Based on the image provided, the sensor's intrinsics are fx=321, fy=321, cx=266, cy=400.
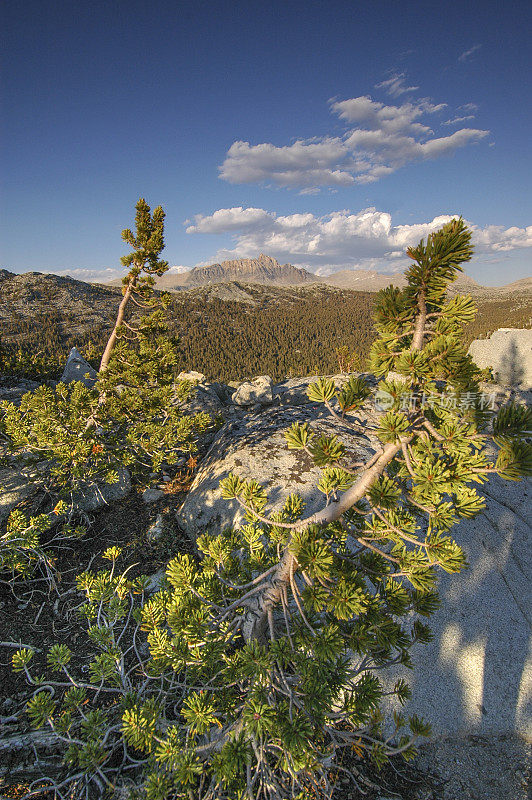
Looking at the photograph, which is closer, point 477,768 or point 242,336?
point 477,768

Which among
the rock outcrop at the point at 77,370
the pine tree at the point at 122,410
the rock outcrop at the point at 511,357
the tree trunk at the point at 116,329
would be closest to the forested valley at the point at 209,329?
the rock outcrop at the point at 77,370

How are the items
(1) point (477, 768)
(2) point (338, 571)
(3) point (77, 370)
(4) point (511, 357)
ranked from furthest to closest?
(3) point (77, 370) → (4) point (511, 357) → (1) point (477, 768) → (2) point (338, 571)

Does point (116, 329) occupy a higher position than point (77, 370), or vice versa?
point (116, 329)

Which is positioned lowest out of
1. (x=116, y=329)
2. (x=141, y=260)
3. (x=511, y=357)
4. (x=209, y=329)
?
(x=511, y=357)

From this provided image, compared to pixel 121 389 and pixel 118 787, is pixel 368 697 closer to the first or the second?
pixel 118 787

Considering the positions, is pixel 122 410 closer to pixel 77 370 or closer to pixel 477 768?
pixel 477 768

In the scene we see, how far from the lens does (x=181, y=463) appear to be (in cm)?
974

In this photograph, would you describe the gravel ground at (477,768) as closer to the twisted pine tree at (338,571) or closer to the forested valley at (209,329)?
the twisted pine tree at (338,571)

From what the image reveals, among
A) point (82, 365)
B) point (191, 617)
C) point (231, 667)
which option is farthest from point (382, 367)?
point (82, 365)

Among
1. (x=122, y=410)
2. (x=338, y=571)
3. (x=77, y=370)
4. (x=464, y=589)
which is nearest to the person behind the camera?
(x=338, y=571)

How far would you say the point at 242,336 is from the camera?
Result: 15425cm

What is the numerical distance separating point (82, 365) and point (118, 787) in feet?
55.5

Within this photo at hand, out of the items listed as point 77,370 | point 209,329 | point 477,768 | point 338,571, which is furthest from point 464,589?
point 209,329

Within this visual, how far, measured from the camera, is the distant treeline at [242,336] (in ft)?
321
